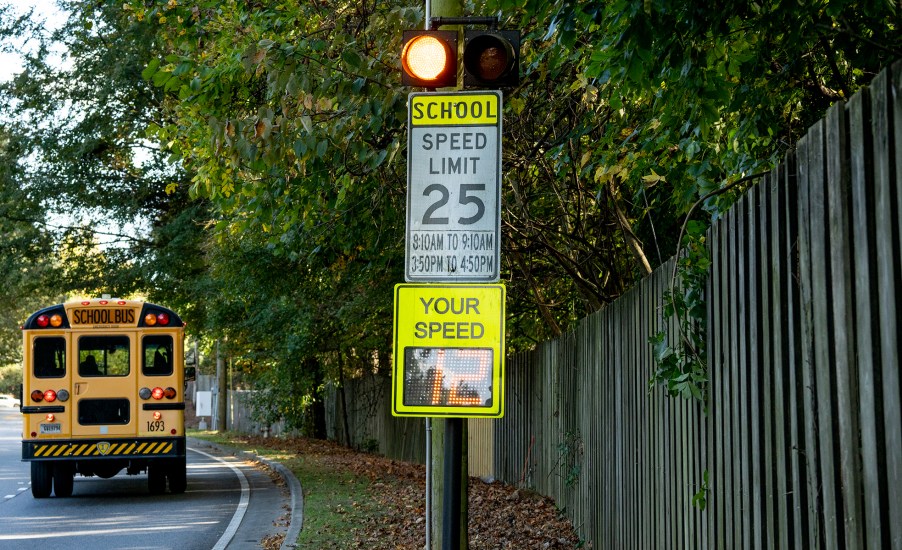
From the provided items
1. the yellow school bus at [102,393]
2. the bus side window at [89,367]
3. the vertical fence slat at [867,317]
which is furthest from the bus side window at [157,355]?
the vertical fence slat at [867,317]

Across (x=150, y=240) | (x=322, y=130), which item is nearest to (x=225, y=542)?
(x=322, y=130)

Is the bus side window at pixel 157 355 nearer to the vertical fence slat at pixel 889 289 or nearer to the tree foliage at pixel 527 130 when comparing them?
the tree foliage at pixel 527 130

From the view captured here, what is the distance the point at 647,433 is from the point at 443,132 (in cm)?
285

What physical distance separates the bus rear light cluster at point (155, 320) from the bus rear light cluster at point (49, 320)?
4.32 ft

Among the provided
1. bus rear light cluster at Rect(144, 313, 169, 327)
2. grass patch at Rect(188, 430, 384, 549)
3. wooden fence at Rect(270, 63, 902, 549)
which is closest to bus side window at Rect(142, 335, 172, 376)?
bus rear light cluster at Rect(144, 313, 169, 327)

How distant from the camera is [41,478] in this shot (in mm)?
16250

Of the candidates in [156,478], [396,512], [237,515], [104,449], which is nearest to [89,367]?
[104,449]

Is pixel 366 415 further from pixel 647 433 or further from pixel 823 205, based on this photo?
pixel 823 205

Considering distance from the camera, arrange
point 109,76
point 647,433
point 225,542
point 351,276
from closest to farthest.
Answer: point 647,433
point 225,542
point 351,276
point 109,76

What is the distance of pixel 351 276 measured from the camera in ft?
60.8

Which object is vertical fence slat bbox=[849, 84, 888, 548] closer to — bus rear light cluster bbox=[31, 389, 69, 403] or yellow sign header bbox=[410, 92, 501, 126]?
yellow sign header bbox=[410, 92, 501, 126]

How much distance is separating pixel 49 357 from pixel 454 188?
12619mm

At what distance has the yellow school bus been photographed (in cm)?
1633

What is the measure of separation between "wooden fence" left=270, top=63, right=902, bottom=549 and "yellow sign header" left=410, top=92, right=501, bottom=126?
1423 millimetres
